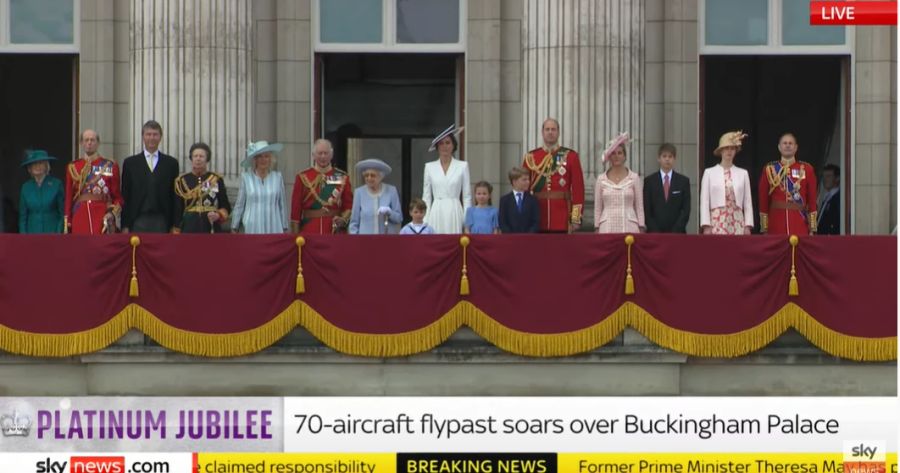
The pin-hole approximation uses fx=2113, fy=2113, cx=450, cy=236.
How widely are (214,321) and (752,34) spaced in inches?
361

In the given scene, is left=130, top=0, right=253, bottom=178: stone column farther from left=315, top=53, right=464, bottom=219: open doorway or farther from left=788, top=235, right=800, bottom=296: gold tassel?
left=788, top=235, right=800, bottom=296: gold tassel


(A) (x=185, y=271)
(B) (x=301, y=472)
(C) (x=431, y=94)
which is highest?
(C) (x=431, y=94)

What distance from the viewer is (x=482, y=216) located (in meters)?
22.7

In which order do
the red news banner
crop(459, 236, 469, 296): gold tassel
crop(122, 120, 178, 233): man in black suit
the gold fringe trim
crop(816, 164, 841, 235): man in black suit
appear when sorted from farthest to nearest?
crop(816, 164, 841, 235): man in black suit, crop(122, 120, 178, 233): man in black suit, crop(459, 236, 469, 296): gold tassel, the gold fringe trim, the red news banner

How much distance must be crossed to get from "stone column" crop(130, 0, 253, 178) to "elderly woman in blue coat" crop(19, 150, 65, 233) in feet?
6.31

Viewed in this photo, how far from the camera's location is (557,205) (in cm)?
2314

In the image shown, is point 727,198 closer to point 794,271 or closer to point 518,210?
point 794,271

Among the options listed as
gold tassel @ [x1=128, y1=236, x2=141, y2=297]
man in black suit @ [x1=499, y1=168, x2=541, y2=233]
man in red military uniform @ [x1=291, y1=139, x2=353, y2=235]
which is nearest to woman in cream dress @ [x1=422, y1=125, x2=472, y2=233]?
man in black suit @ [x1=499, y1=168, x2=541, y2=233]

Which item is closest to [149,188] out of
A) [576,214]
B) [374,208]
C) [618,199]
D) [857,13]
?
[374,208]

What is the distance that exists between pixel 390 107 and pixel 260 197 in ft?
16.5

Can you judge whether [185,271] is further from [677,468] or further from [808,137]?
[808,137]

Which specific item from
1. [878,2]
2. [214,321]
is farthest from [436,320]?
[878,2]

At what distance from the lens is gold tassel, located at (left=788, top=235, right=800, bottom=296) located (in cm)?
2136

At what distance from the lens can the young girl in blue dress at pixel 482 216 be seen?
74.3 ft
